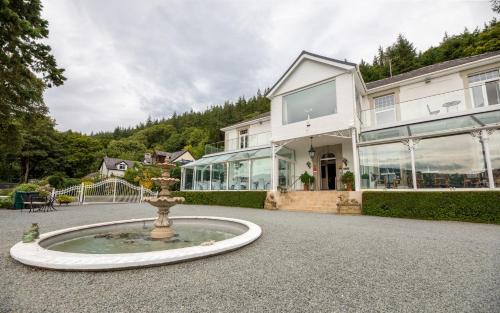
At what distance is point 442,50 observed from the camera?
28297mm

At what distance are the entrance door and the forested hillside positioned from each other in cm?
1600

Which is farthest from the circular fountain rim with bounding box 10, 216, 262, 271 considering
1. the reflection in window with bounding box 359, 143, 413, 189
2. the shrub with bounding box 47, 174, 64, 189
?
the shrub with bounding box 47, 174, 64, 189

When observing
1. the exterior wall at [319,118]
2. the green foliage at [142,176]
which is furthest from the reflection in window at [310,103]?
the green foliage at [142,176]

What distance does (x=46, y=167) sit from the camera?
3856 centimetres

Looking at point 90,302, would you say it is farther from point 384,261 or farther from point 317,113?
point 317,113

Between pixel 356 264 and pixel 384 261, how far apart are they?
56cm

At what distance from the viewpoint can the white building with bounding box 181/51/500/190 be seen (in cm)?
959

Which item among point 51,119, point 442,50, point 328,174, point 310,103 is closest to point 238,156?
point 310,103

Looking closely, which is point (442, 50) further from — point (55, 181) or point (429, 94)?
point (55, 181)

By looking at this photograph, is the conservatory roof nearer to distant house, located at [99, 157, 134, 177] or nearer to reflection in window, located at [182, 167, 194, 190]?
reflection in window, located at [182, 167, 194, 190]

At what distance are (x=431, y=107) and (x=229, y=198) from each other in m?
13.4

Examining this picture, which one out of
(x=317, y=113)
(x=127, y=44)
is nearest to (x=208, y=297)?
(x=317, y=113)

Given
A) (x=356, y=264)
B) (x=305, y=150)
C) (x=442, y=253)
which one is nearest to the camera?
(x=356, y=264)

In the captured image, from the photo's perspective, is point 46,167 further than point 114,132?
No
